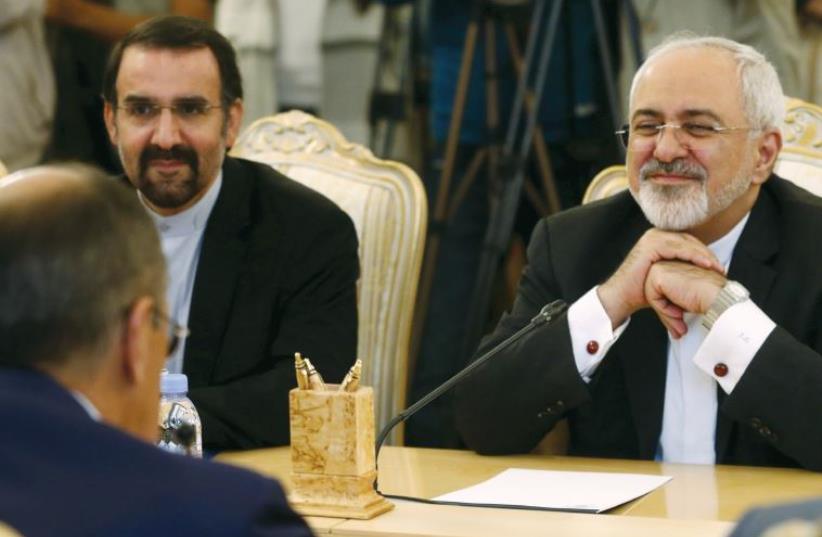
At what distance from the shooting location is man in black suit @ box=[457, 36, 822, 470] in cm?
268

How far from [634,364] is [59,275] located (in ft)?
5.64

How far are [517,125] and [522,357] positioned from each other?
1901mm

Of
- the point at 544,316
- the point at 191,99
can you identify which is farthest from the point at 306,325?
the point at 544,316

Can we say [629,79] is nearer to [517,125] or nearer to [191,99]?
[517,125]

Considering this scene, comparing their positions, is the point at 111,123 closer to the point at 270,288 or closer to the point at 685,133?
the point at 270,288

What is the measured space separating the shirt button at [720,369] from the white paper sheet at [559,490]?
32 cm

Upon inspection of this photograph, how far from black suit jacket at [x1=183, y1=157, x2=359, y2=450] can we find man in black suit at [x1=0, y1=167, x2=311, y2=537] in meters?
1.58

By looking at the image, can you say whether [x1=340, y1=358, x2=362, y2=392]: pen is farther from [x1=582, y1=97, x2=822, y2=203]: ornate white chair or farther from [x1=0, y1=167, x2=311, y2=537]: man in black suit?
[x1=582, y1=97, x2=822, y2=203]: ornate white chair

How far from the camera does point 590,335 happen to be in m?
2.75

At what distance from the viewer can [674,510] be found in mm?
2102

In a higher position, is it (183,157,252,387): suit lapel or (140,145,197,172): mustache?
(140,145,197,172): mustache

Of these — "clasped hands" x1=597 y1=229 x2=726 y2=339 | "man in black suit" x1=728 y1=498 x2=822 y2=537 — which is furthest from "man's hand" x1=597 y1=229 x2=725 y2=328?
"man in black suit" x1=728 y1=498 x2=822 y2=537

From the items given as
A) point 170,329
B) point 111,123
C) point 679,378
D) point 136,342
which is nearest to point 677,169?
point 679,378

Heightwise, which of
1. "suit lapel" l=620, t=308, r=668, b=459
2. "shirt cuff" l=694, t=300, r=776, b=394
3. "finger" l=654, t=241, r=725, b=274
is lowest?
"suit lapel" l=620, t=308, r=668, b=459
